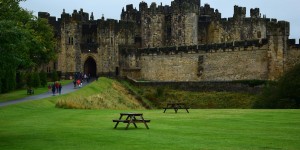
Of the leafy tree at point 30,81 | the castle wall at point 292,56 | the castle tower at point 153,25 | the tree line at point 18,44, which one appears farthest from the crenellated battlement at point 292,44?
the castle tower at point 153,25

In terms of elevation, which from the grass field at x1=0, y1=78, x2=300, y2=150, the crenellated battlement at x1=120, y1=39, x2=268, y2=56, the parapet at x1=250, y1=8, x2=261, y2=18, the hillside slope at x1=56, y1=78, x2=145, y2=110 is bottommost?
the hillside slope at x1=56, y1=78, x2=145, y2=110

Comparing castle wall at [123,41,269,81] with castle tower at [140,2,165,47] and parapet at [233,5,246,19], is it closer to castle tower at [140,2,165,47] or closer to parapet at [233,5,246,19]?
castle tower at [140,2,165,47]

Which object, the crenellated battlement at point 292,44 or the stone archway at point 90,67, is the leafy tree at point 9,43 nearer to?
the crenellated battlement at point 292,44

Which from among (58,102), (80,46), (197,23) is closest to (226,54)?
(197,23)

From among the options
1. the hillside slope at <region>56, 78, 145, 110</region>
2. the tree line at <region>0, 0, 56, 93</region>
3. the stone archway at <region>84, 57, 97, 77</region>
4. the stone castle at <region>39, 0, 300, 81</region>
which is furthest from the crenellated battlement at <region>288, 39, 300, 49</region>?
the stone archway at <region>84, 57, 97, 77</region>

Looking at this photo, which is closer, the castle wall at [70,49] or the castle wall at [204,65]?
the castle wall at [204,65]

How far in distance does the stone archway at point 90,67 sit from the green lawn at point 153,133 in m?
63.3

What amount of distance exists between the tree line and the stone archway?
12.9m

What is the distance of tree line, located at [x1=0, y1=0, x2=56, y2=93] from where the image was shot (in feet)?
90.8

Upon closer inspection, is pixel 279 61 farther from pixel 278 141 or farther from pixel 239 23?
pixel 278 141

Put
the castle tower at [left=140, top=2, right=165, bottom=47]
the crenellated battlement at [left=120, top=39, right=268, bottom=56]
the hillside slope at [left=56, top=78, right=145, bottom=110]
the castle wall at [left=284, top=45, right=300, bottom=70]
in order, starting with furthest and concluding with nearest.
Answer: the castle tower at [left=140, top=2, right=165, bottom=47] → the crenellated battlement at [left=120, top=39, right=268, bottom=56] → the castle wall at [left=284, top=45, right=300, bottom=70] → the hillside slope at [left=56, top=78, right=145, bottom=110]

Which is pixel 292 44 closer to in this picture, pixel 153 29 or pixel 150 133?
pixel 153 29

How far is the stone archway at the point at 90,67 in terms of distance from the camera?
333 ft

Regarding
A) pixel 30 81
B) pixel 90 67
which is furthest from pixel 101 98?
pixel 90 67
